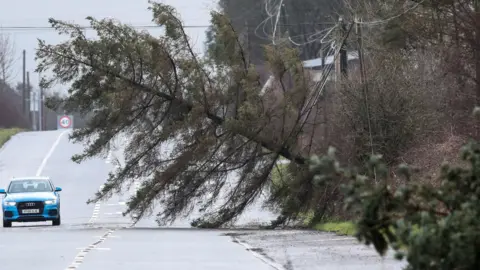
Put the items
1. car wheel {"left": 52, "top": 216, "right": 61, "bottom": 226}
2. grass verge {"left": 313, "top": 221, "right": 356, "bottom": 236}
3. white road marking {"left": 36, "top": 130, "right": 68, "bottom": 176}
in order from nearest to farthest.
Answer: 1. grass verge {"left": 313, "top": 221, "right": 356, "bottom": 236}
2. car wheel {"left": 52, "top": 216, "right": 61, "bottom": 226}
3. white road marking {"left": 36, "top": 130, "right": 68, "bottom": 176}

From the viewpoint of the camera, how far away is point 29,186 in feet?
128

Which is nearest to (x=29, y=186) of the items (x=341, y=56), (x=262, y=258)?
(x=341, y=56)

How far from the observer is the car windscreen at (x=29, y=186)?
3878 centimetres

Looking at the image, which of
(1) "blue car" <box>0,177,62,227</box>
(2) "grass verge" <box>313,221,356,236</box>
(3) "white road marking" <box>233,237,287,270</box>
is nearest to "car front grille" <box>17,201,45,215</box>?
(1) "blue car" <box>0,177,62,227</box>

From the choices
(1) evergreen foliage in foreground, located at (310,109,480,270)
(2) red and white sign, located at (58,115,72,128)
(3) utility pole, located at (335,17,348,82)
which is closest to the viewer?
(1) evergreen foliage in foreground, located at (310,109,480,270)

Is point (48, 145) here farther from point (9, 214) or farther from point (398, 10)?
point (398, 10)

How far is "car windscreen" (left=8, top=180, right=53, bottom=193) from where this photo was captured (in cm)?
3878

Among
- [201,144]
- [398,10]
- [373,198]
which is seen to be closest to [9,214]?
[201,144]

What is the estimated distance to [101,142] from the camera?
3556cm

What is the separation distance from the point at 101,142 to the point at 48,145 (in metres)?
46.6

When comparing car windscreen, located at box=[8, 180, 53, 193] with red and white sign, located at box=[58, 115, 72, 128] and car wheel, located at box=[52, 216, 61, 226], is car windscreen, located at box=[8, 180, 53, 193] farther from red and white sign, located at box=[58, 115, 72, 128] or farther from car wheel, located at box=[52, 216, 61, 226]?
red and white sign, located at box=[58, 115, 72, 128]

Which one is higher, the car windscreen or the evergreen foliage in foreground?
the evergreen foliage in foreground

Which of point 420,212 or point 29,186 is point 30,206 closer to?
point 29,186

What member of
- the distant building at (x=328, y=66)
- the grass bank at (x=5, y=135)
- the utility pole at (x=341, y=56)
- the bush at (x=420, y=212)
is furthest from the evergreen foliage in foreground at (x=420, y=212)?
the grass bank at (x=5, y=135)
